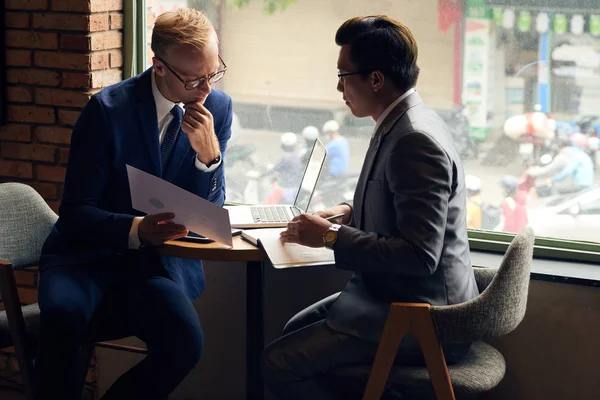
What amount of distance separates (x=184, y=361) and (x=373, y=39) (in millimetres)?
1098

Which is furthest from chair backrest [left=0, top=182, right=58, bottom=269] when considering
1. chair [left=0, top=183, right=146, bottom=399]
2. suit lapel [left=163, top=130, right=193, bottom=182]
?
suit lapel [left=163, top=130, right=193, bottom=182]

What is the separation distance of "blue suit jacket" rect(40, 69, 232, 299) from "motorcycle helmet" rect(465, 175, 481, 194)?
928 millimetres

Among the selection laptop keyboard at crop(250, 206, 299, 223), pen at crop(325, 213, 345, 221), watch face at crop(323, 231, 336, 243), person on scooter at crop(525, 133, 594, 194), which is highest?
person on scooter at crop(525, 133, 594, 194)

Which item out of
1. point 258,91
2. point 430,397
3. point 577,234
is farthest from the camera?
point 258,91

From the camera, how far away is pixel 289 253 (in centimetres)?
257

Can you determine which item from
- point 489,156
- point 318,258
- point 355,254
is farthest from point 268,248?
point 489,156

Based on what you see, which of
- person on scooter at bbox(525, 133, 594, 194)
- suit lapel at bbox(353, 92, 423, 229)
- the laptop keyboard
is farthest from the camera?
person on scooter at bbox(525, 133, 594, 194)

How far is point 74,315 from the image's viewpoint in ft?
8.48

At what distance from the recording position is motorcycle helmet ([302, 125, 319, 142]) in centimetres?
344

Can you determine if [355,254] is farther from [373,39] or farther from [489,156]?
[489,156]

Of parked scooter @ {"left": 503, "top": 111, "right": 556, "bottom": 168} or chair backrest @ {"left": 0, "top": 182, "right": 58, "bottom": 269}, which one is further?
parked scooter @ {"left": 503, "top": 111, "right": 556, "bottom": 168}

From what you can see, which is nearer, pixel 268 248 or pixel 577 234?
pixel 268 248

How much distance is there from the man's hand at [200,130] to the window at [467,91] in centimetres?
67

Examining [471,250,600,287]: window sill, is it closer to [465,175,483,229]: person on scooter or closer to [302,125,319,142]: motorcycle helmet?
[465,175,483,229]: person on scooter
